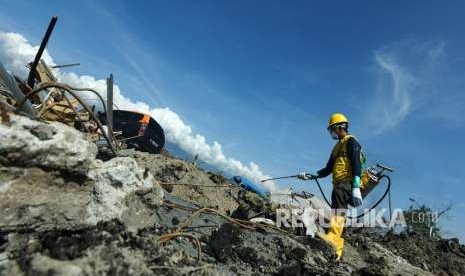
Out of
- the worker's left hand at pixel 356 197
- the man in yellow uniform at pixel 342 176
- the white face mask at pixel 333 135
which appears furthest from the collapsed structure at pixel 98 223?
the white face mask at pixel 333 135

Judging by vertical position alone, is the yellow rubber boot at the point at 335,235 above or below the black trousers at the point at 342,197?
below

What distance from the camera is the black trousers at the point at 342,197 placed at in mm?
7488

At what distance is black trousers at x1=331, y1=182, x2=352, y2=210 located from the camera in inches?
295

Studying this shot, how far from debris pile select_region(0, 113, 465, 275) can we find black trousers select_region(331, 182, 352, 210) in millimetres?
952

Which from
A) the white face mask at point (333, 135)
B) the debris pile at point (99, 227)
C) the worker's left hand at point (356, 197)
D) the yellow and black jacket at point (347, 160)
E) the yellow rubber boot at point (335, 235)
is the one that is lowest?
the debris pile at point (99, 227)

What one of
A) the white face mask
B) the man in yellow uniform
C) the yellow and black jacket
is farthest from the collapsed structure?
the white face mask

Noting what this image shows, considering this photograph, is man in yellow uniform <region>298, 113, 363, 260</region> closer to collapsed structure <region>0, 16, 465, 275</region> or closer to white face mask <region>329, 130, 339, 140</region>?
white face mask <region>329, 130, 339, 140</region>

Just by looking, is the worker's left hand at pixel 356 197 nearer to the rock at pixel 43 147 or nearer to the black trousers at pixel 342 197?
the black trousers at pixel 342 197

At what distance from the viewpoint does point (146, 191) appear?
5.22m

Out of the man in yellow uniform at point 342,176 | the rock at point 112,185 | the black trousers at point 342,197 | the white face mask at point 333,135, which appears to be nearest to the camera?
the rock at point 112,185

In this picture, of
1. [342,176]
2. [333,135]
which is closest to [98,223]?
[342,176]

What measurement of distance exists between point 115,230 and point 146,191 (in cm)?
84

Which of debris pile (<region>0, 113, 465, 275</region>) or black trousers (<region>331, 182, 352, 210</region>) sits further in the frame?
black trousers (<region>331, 182, 352, 210</region>)

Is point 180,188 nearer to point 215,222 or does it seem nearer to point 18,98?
point 215,222
